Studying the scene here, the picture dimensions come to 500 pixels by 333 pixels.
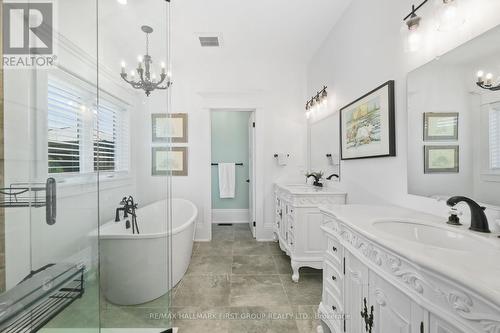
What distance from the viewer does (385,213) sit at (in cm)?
127

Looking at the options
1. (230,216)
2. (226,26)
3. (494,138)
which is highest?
(226,26)

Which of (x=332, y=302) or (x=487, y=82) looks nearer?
(x=487, y=82)

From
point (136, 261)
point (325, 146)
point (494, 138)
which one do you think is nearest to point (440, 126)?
point (494, 138)

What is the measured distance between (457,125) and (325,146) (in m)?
1.73

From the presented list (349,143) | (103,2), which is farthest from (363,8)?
(103,2)

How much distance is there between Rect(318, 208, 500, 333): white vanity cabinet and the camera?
0.55m

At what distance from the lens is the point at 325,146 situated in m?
2.80

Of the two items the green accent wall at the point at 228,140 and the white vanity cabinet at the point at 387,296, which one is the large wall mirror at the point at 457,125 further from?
the green accent wall at the point at 228,140

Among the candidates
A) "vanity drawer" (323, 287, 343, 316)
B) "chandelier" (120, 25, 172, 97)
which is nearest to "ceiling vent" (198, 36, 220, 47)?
"chandelier" (120, 25, 172, 97)

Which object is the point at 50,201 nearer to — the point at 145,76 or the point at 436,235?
the point at 145,76

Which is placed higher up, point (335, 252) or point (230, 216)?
point (335, 252)

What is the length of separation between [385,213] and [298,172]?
7.21 feet

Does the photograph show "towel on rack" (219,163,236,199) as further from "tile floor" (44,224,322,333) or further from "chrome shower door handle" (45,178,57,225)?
"chrome shower door handle" (45,178,57,225)

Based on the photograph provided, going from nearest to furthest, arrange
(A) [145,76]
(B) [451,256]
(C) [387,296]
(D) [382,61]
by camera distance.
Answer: (B) [451,256] < (C) [387,296] < (D) [382,61] < (A) [145,76]
